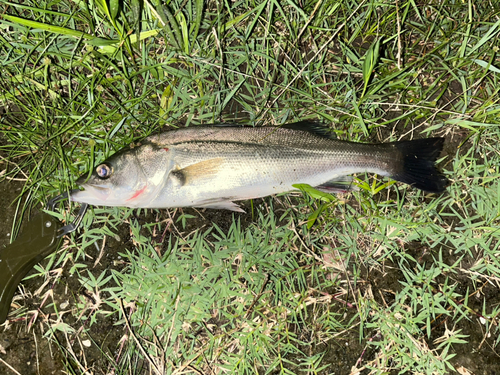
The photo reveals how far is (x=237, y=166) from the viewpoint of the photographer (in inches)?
111

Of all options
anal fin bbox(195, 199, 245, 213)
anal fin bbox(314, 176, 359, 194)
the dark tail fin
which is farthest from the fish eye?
the dark tail fin

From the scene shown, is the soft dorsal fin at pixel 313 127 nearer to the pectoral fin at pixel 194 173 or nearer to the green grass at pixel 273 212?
the green grass at pixel 273 212

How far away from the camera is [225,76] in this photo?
3146 millimetres

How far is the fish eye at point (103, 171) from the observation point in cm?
280

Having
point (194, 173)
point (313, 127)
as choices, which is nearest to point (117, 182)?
point (194, 173)

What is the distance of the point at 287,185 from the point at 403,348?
6.46 ft

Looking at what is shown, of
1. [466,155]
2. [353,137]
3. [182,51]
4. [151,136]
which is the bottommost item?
[466,155]

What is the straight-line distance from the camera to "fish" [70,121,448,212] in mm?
2809

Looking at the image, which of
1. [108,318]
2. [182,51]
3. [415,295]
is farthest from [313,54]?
[108,318]

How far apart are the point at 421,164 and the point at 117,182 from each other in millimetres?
2814

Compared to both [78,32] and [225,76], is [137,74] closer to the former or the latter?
[78,32]

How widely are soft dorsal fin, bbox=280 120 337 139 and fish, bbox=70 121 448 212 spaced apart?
0.03 ft

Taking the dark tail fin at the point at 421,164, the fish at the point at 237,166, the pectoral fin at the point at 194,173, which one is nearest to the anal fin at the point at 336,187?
the fish at the point at 237,166

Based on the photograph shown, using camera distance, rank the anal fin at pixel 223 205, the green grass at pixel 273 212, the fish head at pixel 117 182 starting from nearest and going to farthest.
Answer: the fish head at pixel 117 182 < the anal fin at pixel 223 205 < the green grass at pixel 273 212
